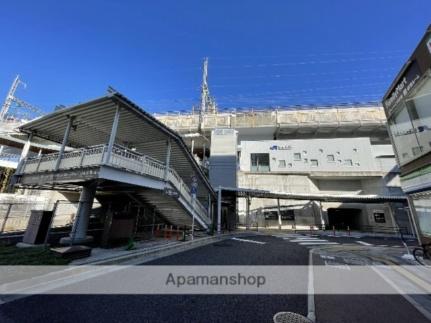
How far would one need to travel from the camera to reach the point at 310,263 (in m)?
7.62

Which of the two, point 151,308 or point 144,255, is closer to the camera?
point 151,308

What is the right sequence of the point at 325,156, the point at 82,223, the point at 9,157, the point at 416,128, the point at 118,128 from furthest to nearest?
the point at 325,156 < the point at 9,157 < the point at 118,128 < the point at 416,128 < the point at 82,223

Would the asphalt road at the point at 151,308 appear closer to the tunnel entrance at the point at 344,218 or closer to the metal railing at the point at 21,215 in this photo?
the metal railing at the point at 21,215

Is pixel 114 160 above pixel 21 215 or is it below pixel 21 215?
above

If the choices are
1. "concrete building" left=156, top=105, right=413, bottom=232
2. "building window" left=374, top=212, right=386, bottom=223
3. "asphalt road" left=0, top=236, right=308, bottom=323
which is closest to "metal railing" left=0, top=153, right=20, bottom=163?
"concrete building" left=156, top=105, right=413, bottom=232

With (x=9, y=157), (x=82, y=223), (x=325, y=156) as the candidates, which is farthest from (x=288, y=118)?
(x=9, y=157)

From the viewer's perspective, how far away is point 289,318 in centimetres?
350

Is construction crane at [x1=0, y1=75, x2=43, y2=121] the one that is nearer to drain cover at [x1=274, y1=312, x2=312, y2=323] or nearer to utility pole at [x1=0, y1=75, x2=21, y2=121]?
utility pole at [x1=0, y1=75, x2=21, y2=121]

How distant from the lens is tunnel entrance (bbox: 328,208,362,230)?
2848 centimetres

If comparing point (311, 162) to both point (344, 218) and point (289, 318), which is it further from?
point (289, 318)

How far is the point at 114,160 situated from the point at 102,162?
0.55 m

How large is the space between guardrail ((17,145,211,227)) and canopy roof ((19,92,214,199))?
1964 millimetres

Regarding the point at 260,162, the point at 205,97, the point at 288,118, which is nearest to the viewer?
the point at 260,162

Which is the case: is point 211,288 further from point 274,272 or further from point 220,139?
point 220,139
